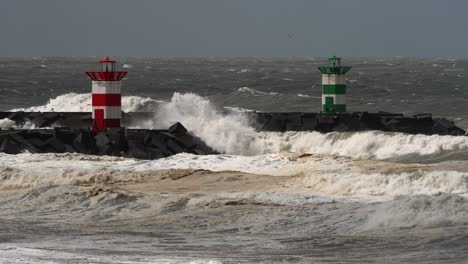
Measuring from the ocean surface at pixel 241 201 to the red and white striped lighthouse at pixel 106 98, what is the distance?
791mm

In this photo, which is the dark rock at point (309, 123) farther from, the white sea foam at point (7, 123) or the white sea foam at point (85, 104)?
the white sea foam at point (85, 104)

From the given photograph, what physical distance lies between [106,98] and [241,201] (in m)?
5.65

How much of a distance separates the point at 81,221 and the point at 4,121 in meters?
10.4

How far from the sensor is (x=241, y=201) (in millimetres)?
12328

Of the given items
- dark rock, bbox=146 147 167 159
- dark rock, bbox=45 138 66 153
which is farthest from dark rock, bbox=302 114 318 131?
dark rock, bbox=45 138 66 153

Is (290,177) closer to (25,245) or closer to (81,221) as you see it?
(81,221)

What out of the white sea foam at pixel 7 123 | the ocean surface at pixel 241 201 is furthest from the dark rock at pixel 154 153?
the white sea foam at pixel 7 123

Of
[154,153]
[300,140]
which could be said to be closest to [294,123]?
[300,140]

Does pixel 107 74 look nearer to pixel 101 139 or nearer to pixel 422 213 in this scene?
pixel 101 139

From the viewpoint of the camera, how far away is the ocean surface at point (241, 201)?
362 inches

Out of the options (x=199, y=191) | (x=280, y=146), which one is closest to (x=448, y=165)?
(x=199, y=191)

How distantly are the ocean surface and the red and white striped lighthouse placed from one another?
791mm

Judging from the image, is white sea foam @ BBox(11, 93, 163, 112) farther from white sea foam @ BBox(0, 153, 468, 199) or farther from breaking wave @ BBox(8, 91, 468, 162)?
white sea foam @ BBox(0, 153, 468, 199)

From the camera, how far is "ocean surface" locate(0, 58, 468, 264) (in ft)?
30.2
